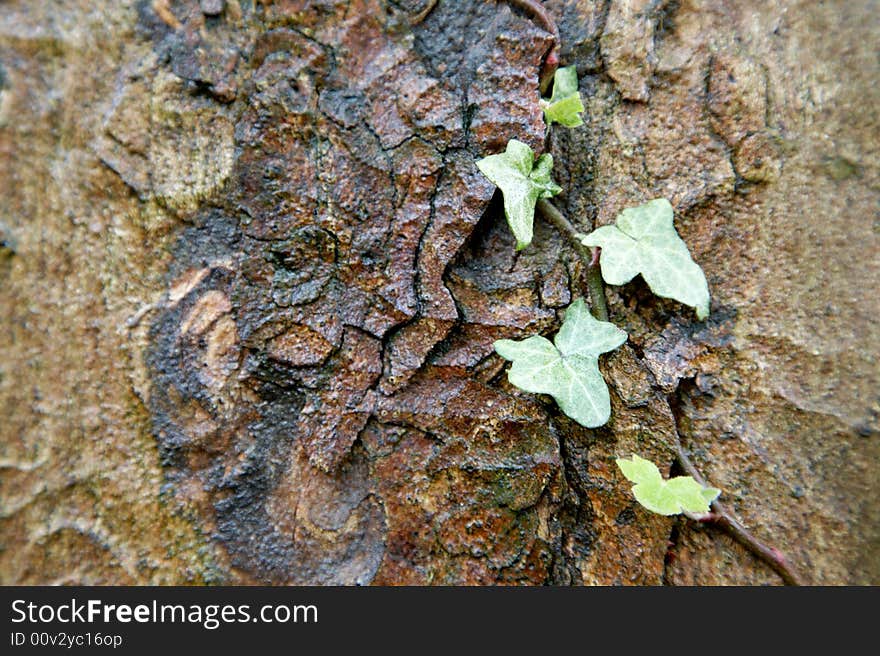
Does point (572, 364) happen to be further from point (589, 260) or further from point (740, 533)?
point (740, 533)

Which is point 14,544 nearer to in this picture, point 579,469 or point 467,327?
point 467,327

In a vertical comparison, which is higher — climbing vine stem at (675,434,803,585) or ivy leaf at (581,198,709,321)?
ivy leaf at (581,198,709,321)

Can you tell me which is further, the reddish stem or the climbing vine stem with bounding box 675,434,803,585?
the reddish stem

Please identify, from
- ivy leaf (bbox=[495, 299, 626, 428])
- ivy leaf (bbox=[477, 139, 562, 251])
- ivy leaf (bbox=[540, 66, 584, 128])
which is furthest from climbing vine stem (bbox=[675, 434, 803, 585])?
ivy leaf (bbox=[540, 66, 584, 128])

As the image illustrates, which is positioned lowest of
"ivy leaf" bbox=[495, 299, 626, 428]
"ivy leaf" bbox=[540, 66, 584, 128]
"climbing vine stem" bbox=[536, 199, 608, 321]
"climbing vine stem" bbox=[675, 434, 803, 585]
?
"climbing vine stem" bbox=[675, 434, 803, 585]

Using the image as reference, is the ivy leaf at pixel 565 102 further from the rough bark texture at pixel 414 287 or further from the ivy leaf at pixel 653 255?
the ivy leaf at pixel 653 255

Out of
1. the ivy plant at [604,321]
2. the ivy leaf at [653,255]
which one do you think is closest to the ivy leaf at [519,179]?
the ivy plant at [604,321]

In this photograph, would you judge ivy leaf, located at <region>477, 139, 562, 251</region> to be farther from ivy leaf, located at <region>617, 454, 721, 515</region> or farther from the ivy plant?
ivy leaf, located at <region>617, 454, 721, 515</region>
